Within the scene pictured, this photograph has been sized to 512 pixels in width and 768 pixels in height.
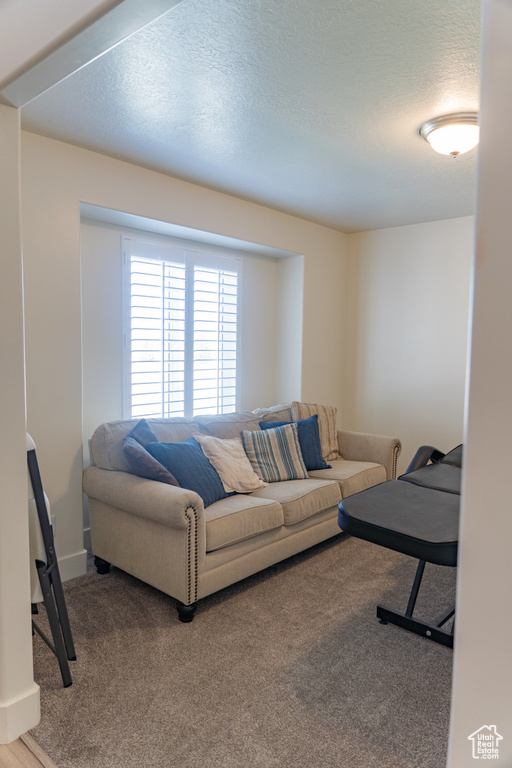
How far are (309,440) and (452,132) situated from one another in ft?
7.71

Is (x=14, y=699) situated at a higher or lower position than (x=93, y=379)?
lower

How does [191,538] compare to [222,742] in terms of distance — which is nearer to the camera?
[222,742]

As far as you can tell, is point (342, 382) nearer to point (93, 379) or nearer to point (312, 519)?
point (312, 519)

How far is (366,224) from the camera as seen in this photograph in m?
4.92

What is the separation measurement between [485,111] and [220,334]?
3795mm

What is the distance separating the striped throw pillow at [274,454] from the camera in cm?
369

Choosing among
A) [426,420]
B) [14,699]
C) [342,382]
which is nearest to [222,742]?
[14,699]

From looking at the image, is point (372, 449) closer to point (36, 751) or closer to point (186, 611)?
point (186, 611)

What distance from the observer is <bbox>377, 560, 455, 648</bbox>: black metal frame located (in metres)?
2.41

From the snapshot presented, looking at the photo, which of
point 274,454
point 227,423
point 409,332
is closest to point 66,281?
point 227,423

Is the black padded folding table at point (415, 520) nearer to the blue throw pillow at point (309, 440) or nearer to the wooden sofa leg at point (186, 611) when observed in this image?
the wooden sofa leg at point (186, 611)

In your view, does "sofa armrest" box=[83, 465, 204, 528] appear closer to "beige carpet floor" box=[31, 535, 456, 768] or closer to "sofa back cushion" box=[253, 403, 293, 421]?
"beige carpet floor" box=[31, 535, 456, 768]

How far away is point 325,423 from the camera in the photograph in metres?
4.44

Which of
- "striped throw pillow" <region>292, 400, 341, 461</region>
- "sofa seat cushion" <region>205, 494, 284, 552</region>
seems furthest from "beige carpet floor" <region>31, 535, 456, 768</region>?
"striped throw pillow" <region>292, 400, 341, 461</region>
